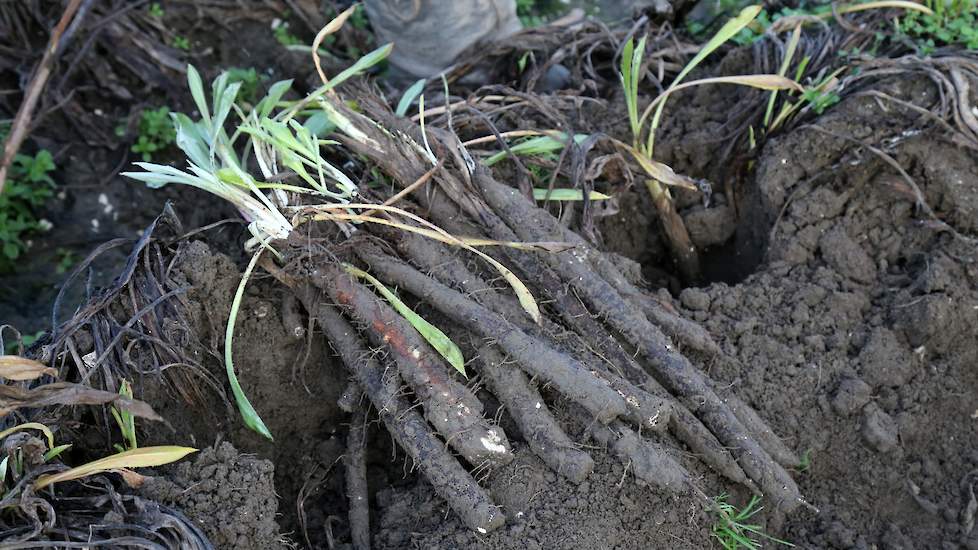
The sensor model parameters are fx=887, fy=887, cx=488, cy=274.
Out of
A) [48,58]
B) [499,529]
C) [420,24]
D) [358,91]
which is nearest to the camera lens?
[499,529]

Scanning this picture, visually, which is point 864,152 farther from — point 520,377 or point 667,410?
point 520,377

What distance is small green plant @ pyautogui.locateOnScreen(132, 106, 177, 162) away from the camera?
3158mm

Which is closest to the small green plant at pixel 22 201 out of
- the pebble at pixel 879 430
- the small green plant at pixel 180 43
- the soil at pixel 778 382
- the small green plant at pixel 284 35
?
the small green plant at pixel 180 43

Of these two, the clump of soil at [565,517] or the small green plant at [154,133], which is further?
the small green plant at [154,133]

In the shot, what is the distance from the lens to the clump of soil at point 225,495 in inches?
68.2

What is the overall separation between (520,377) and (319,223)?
2.10 ft

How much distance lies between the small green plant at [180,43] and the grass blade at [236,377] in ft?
5.29

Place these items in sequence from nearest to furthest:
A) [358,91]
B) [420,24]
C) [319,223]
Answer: [319,223] < [358,91] < [420,24]

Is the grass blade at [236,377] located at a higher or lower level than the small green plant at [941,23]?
higher

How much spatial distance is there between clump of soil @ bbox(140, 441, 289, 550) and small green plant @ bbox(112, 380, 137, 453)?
11 cm

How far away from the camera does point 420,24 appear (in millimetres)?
3225

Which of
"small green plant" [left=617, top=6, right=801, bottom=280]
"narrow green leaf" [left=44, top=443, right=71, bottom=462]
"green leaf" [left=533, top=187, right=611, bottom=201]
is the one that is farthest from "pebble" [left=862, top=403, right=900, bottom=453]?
"narrow green leaf" [left=44, top=443, right=71, bottom=462]

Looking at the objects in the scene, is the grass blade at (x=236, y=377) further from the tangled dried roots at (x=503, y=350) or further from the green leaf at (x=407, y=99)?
the green leaf at (x=407, y=99)

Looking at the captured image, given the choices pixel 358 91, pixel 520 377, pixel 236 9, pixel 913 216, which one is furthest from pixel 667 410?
pixel 236 9
